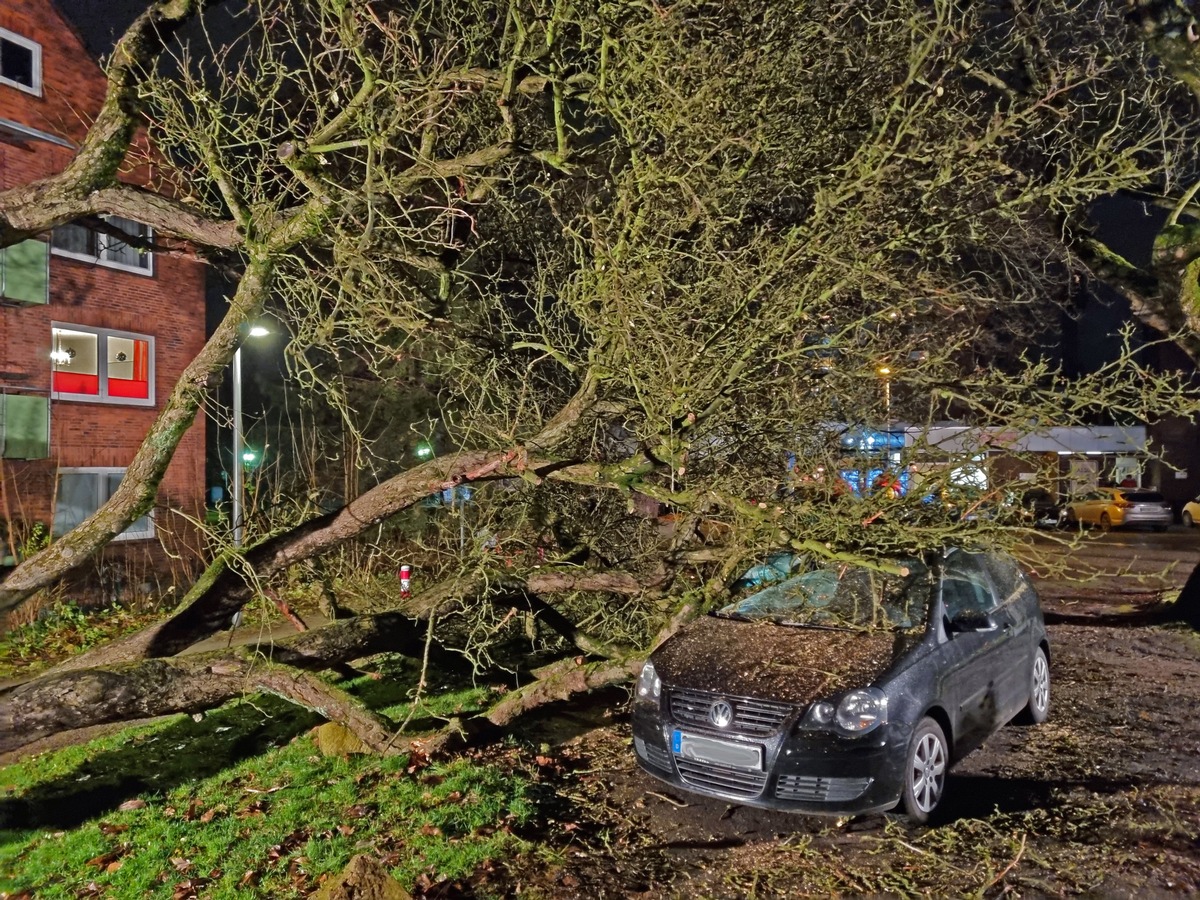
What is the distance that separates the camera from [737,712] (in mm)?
4965

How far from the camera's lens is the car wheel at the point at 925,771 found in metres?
4.84

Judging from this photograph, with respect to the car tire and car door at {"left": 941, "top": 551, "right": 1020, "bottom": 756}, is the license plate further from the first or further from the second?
the car tire

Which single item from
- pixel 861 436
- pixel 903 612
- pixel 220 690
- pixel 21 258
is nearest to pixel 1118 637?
pixel 861 436

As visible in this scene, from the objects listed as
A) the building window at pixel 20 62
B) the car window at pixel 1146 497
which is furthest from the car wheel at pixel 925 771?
the car window at pixel 1146 497

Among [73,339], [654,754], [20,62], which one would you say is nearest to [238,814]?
[654,754]

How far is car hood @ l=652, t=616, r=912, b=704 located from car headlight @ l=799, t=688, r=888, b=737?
58 mm

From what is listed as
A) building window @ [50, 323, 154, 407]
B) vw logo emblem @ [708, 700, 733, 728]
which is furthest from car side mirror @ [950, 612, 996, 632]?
building window @ [50, 323, 154, 407]

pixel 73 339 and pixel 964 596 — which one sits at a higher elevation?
pixel 73 339

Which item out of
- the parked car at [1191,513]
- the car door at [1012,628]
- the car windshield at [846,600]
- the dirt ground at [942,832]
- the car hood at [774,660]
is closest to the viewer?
the dirt ground at [942,832]

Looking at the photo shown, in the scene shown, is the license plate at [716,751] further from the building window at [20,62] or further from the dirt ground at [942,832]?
the building window at [20,62]

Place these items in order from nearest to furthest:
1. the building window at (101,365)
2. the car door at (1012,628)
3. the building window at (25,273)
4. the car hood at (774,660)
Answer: the car hood at (774,660), the car door at (1012,628), the building window at (25,273), the building window at (101,365)

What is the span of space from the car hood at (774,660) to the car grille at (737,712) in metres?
0.04

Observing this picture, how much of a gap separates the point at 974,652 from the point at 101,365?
16470 millimetres

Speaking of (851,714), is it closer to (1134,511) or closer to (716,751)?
(716,751)
